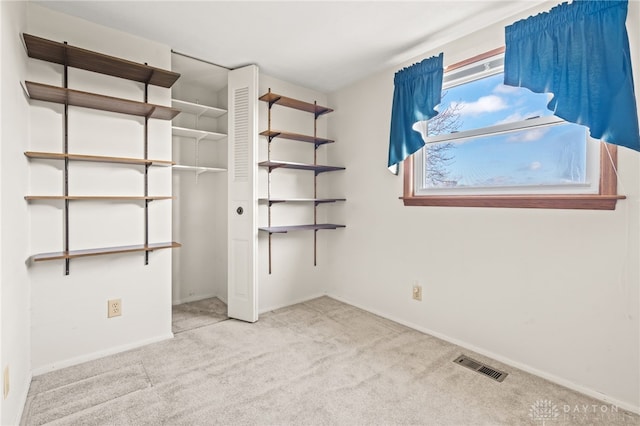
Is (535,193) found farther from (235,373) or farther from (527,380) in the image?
(235,373)

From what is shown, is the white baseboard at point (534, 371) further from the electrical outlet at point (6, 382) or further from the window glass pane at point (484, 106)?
the electrical outlet at point (6, 382)

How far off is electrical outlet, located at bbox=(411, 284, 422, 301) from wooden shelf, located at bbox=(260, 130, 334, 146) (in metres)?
1.79

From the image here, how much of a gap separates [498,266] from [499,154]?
815 mm

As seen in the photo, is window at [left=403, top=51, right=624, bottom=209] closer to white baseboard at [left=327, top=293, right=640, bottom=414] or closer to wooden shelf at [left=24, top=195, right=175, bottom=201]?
white baseboard at [left=327, top=293, right=640, bottom=414]

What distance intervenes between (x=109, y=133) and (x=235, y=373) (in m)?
1.95

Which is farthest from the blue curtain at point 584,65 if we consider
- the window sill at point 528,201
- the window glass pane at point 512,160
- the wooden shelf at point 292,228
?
the wooden shelf at point 292,228

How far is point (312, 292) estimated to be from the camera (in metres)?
3.64

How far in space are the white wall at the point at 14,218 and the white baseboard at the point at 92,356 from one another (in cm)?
9

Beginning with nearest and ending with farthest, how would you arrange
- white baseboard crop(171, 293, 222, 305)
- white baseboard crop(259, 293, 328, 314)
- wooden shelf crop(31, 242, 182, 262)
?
wooden shelf crop(31, 242, 182, 262), white baseboard crop(259, 293, 328, 314), white baseboard crop(171, 293, 222, 305)

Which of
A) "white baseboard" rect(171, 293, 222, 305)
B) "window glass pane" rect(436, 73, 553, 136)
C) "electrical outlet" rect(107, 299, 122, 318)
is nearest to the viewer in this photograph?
"window glass pane" rect(436, 73, 553, 136)

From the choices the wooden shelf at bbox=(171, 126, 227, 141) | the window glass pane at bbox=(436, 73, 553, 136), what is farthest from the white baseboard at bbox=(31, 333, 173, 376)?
the window glass pane at bbox=(436, 73, 553, 136)

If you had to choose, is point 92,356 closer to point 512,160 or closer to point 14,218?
point 14,218

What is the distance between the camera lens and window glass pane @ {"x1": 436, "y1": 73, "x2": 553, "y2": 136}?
2121 millimetres

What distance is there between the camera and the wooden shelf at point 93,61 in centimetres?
189
